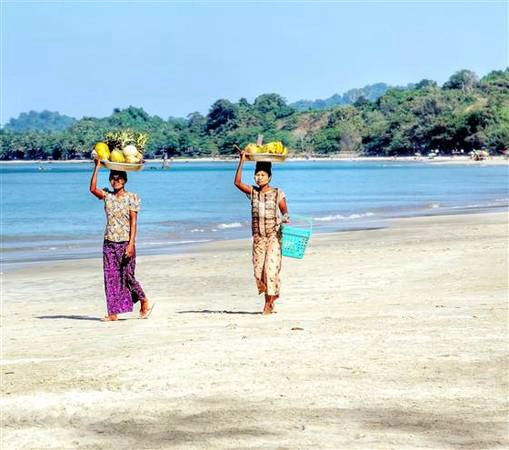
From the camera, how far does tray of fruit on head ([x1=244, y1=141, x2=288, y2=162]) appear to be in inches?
409

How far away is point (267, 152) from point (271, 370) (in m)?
3.31

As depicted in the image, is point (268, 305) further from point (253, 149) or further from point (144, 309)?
point (253, 149)

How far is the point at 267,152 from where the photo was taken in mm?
10484

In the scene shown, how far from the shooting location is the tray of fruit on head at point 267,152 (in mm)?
10398

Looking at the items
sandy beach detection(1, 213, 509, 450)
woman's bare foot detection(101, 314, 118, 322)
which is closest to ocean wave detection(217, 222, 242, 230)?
sandy beach detection(1, 213, 509, 450)

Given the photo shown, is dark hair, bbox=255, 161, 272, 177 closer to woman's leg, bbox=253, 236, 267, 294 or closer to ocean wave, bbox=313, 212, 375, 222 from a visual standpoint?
woman's leg, bbox=253, 236, 267, 294

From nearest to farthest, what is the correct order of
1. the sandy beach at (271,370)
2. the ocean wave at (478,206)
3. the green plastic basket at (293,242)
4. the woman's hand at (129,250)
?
1. the sandy beach at (271,370)
2. the woman's hand at (129,250)
3. the green plastic basket at (293,242)
4. the ocean wave at (478,206)

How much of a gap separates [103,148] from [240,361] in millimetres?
3315

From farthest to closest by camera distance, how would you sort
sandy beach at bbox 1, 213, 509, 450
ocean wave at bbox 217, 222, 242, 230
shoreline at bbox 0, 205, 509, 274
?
ocean wave at bbox 217, 222, 242, 230 → shoreline at bbox 0, 205, 509, 274 → sandy beach at bbox 1, 213, 509, 450

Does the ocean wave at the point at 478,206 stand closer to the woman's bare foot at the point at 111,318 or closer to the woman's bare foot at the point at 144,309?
the woman's bare foot at the point at 144,309

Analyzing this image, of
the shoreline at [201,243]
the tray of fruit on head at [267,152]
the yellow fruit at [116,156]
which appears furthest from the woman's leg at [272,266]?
the shoreline at [201,243]

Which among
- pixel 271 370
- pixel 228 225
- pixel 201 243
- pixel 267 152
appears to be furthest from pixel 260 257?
pixel 228 225

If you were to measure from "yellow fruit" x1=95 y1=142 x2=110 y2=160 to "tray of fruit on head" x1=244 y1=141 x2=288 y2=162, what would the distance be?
1370 mm

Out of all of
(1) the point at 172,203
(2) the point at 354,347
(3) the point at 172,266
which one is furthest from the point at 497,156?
(2) the point at 354,347
